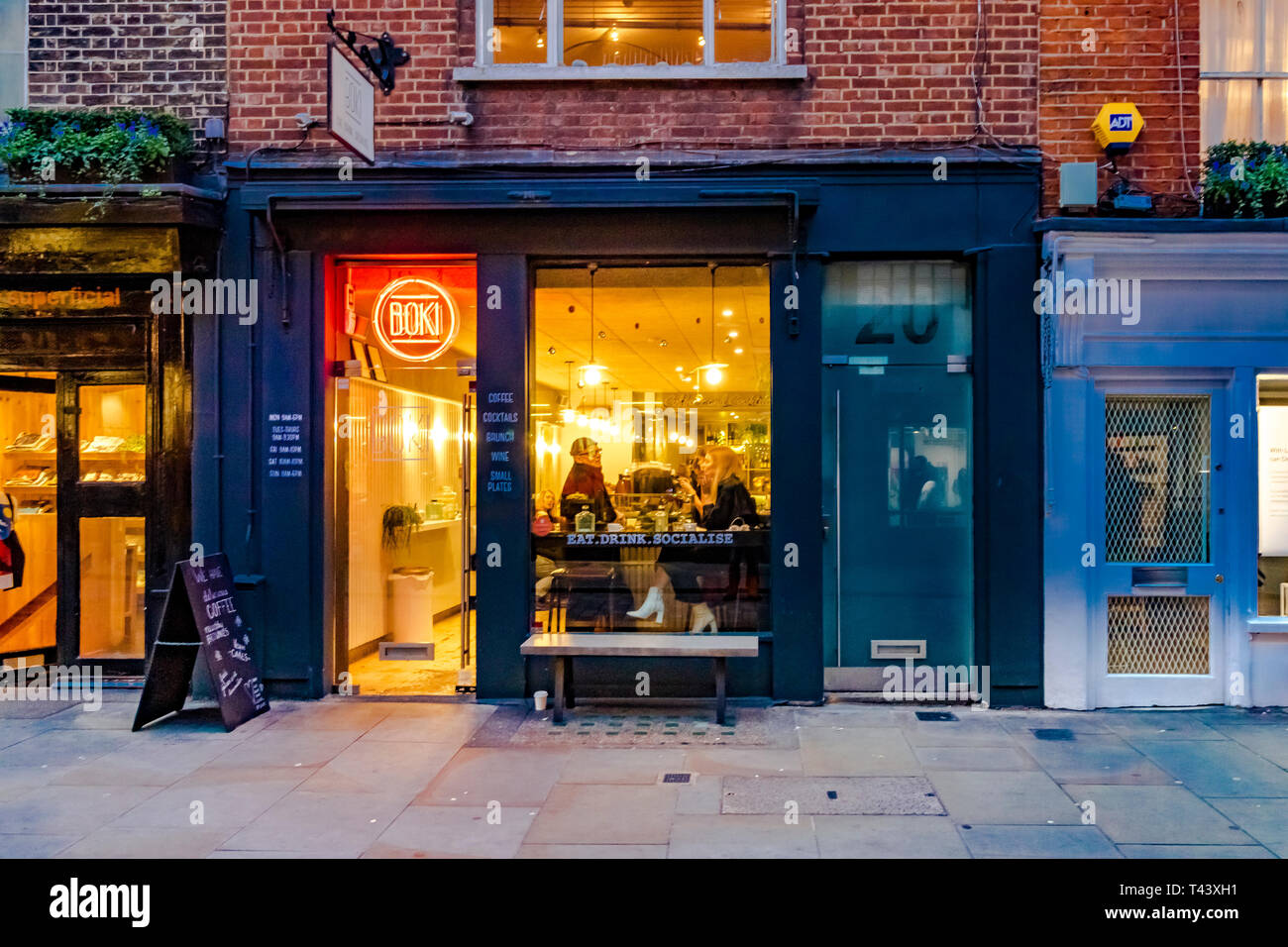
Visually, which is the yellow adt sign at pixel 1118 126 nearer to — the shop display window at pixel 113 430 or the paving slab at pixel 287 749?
the paving slab at pixel 287 749

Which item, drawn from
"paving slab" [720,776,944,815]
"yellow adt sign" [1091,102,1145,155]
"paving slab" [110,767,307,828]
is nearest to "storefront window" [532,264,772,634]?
"paving slab" [720,776,944,815]

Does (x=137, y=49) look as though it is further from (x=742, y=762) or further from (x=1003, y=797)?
(x=1003, y=797)

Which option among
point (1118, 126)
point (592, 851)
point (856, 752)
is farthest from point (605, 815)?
point (1118, 126)

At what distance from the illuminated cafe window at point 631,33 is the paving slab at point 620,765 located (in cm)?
576

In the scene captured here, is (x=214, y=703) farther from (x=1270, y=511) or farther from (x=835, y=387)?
(x=1270, y=511)

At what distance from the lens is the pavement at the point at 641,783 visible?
5.15 meters

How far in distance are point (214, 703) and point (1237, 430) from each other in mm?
9028

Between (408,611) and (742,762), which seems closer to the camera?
(742,762)

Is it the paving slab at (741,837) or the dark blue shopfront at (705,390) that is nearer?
the paving slab at (741,837)

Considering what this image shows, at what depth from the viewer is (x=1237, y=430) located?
785 centimetres

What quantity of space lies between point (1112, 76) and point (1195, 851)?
20.5 feet

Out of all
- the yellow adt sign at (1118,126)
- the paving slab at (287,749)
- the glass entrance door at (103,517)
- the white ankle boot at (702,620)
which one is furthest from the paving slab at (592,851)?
the yellow adt sign at (1118,126)

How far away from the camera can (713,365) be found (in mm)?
8289
